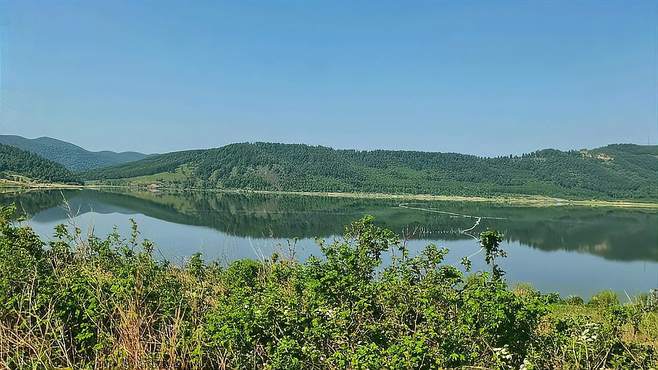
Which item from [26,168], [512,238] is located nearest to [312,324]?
[512,238]

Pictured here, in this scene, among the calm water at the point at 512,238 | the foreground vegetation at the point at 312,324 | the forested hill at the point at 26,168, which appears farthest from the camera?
the forested hill at the point at 26,168

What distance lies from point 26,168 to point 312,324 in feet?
540

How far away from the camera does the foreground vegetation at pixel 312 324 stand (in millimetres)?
4246

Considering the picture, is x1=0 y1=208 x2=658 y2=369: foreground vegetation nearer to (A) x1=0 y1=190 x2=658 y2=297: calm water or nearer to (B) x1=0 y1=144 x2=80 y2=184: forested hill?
(A) x1=0 y1=190 x2=658 y2=297: calm water

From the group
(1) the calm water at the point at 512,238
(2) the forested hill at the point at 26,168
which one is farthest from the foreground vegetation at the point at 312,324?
(2) the forested hill at the point at 26,168

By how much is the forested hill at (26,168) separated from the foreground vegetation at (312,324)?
140 metres

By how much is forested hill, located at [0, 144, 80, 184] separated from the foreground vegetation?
139762mm

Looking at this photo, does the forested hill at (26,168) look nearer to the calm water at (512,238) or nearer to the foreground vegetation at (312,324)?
the calm water at (512,238)

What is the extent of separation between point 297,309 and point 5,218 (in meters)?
5.77

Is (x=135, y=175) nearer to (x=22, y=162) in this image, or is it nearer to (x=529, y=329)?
(x=22, y=162)

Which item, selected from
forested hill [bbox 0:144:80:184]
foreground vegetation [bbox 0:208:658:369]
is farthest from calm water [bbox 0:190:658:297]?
forested hill [bbox 0:144:80:184]

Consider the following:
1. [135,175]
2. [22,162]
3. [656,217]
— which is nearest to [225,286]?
[656,217]

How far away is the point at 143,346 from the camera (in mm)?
4621

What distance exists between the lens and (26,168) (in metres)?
141
